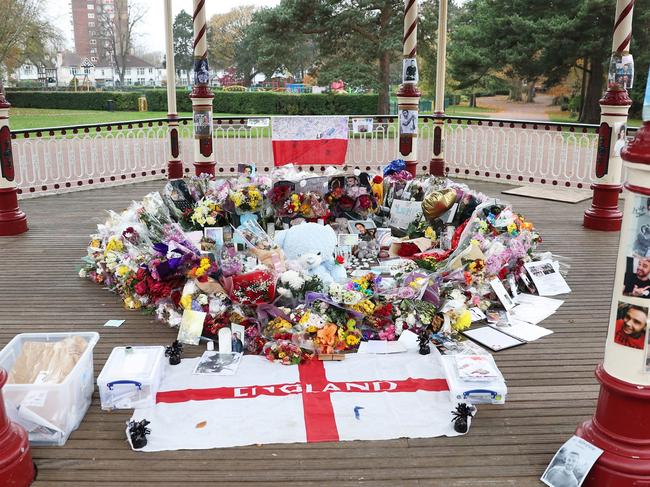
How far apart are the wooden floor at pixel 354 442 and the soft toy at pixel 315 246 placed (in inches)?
56.4

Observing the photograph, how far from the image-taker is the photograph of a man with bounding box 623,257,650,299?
324cm

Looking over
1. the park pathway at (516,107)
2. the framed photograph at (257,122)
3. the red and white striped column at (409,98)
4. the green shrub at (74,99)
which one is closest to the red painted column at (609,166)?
the red and white striped column at (409,98)

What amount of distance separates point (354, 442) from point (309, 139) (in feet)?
29.1

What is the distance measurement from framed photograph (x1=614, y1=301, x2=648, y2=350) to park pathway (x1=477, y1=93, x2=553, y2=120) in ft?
88.4

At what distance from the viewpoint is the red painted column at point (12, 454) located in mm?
3451

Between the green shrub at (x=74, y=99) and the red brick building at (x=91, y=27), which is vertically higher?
the red brick building at (x=91, y=27)

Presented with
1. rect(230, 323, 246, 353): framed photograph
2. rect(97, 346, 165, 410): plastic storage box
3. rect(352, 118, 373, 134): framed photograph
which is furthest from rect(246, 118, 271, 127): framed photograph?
rect(97, 346, 165, 410): plastic storage box

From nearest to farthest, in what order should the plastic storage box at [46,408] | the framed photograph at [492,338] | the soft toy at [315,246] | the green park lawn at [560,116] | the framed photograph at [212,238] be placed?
the plastic storage box at [46,408]
the framed photograph at [492,338]
the soft toy at [315,246]
the framed photograph at [212,238]
the green park lawn at [560,116]

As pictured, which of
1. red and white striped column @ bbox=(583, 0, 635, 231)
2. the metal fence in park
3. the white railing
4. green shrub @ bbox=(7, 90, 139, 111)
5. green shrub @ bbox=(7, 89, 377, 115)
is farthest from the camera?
green shrub @ bbox=(7, 90, 139, 111)

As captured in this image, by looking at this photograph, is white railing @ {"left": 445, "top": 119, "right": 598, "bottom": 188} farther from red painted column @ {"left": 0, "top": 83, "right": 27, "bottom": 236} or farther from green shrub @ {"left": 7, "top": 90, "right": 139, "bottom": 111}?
green shrub @ {"left": 7, "top": 90, "right": 139, "bottom": 111}

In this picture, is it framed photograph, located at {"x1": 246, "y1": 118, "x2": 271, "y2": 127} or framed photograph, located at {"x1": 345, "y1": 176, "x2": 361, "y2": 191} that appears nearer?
framed photograph, located at {"x1": 345, "y1": 176, "x2": 361, "y2": 191}

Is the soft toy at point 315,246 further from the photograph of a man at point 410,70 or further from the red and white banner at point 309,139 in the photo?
the red and white banner at point 309,139

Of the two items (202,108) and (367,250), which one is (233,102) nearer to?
(202,108)

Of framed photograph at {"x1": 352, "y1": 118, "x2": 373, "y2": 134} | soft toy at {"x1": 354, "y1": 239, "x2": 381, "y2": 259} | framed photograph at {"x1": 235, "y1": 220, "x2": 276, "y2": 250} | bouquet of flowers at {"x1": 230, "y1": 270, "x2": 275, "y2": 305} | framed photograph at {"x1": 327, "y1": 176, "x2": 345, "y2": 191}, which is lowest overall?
soft toy at {"x1": 354, "y1": 239, "x2": 381, "y2": 259}
